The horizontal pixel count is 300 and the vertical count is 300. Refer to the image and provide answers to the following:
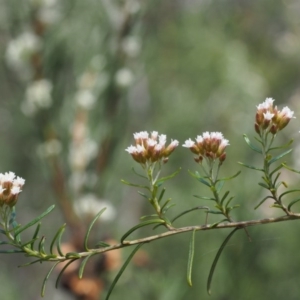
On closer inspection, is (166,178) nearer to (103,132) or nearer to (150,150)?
(150,150)

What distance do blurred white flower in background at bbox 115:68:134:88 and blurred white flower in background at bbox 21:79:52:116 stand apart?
0.14m

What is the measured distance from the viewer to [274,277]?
1.36m

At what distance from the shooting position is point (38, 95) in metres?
1.22

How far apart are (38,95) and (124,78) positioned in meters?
0.18

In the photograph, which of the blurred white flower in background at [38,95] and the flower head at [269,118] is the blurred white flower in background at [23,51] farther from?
the flower head at [269,118]

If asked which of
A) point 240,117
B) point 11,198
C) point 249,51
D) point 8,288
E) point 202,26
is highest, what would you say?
point 249,51

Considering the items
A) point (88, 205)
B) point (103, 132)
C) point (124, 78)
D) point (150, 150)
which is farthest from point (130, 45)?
point (150, 150)

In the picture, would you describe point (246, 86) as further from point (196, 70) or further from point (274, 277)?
point (274, 277)

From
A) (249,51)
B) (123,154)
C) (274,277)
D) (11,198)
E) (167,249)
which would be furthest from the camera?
(249,51)

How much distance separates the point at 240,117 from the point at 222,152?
2.82 meters

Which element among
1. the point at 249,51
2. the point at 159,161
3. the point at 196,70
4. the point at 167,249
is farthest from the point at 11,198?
the point at 249,51

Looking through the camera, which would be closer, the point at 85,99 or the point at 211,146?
the point at 211,146

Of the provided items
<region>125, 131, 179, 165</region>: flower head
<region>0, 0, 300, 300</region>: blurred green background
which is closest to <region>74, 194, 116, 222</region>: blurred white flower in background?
<region>0, 0, 300, 300</region>: blurred green background

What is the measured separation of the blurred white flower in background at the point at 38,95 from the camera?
1219 millimetres
